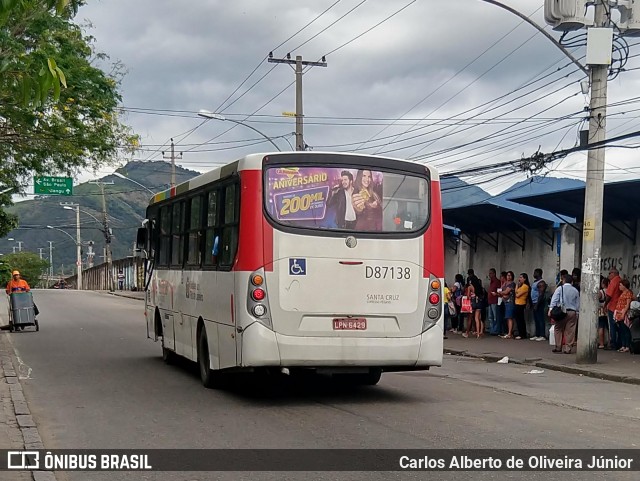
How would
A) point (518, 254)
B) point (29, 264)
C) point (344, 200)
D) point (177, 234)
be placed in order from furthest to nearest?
1. point (29, 264)
2. point (518, 254)
3. point (177, 234)
4. point (344, 200)

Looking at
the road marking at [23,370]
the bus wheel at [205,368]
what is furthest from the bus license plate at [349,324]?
the road marking at [23,370]

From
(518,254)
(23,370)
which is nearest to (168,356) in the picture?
(23,370)

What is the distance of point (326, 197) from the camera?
35.6 ft

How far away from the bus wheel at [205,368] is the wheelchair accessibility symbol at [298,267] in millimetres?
2410

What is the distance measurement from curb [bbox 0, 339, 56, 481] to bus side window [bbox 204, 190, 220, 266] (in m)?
3.13

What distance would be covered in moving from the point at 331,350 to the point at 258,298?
1119mm

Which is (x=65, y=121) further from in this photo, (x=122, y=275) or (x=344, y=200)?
→ (x=122, y=275)

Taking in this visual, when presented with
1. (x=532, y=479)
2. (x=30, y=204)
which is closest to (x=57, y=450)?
(x=532, y=479)

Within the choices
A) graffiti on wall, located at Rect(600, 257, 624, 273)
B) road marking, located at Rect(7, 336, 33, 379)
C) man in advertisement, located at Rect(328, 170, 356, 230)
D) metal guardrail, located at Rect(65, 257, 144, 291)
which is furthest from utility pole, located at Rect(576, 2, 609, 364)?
metal guardrail, located at Rect(65, 257, 144, 291)

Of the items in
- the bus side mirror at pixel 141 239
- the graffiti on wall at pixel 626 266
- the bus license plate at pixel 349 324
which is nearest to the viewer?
the bus license plate at pixel 349 324

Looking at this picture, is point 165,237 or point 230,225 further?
point 165,237

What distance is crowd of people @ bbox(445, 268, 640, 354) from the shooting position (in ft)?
60.7

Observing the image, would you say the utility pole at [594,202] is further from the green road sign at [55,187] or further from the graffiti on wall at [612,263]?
the green road sign at [55,187]

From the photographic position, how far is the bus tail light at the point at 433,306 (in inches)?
432
